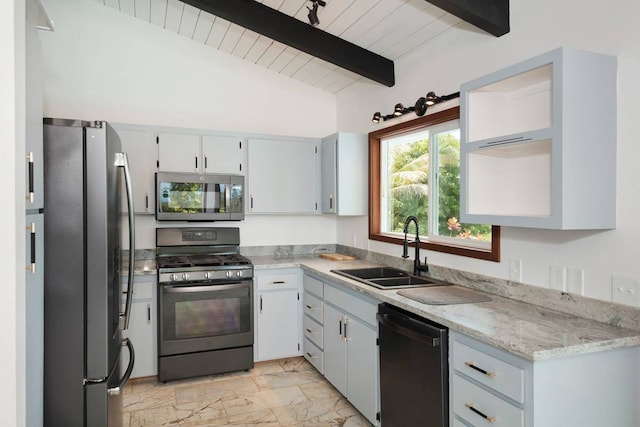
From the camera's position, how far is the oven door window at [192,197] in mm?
3557

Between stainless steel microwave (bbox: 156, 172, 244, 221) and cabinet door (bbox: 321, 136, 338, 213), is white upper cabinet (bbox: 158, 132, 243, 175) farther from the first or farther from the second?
cabinet door (bbox: 321, 136, 338, 213)

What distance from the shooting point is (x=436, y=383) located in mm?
2023

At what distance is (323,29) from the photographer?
10.8 ft

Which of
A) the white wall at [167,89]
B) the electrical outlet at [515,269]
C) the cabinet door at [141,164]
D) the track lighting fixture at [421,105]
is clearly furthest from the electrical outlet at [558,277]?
the cabinet door at [141,164]

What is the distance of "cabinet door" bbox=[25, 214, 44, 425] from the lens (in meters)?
1.50

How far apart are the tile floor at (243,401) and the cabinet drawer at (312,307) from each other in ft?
1.61

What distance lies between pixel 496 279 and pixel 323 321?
142 centimetres

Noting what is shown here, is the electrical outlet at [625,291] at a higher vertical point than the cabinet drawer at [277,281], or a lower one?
higher

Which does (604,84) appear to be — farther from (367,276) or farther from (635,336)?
(367,276)

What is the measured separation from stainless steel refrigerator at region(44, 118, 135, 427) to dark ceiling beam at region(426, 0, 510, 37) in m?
1.82

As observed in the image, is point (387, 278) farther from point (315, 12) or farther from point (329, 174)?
point (315, 12)

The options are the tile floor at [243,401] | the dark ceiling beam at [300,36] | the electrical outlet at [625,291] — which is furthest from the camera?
the dark ceiling beam at [300,36]
